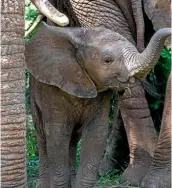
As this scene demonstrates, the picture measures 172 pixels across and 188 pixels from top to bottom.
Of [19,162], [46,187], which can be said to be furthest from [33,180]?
[19,162]

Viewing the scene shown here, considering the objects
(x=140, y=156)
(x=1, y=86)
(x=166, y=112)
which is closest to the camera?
(x=1, y=86)

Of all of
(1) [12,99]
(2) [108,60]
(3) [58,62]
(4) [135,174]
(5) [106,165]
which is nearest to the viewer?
(1) [12,99]

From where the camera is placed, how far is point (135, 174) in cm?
394

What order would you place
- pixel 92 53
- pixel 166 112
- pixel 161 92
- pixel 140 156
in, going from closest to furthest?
pixel 92 53, pixel 166 112, pixel 140 156, pixel 161 92

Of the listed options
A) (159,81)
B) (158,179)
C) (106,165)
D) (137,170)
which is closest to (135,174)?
(137,170)

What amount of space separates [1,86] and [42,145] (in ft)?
3.92

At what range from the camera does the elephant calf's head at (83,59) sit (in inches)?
130

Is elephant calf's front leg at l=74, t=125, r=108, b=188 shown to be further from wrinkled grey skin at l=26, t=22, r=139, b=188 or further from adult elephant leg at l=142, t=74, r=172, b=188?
adult elephant leg at l=142, t=74, r=172, b=188

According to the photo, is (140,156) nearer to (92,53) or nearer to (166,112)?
(166,112)

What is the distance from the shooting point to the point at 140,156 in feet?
13.1

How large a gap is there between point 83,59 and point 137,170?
801 millimetres

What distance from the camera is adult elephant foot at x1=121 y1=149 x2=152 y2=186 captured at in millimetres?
3914

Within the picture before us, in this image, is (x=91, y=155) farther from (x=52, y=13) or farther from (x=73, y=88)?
(x=52, y=13)

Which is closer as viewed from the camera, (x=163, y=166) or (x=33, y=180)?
(x=163, y=166)
